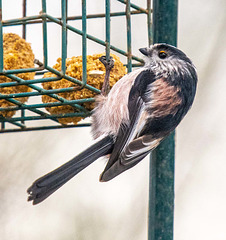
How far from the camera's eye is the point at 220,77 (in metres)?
6.07

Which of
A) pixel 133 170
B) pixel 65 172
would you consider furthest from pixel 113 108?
pixel 133 170

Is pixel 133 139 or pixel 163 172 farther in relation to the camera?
pixel 133 139

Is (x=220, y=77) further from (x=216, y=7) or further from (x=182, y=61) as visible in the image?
(x=182, y=61)

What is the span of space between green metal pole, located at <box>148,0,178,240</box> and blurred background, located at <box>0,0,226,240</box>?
2.24 metres

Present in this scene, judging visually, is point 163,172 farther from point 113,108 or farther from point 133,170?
point 133,170

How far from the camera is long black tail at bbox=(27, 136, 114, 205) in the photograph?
3.35 meters

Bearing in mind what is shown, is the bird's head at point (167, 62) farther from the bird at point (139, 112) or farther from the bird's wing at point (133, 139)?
the bird's wing at point (133, 139)

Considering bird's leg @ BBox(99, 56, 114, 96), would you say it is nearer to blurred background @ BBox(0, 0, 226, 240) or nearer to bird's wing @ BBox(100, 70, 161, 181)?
bird's wing @ BBox(100, 70, 161, 181)

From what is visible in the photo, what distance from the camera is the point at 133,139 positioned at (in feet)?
12.1

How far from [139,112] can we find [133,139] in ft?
0.52

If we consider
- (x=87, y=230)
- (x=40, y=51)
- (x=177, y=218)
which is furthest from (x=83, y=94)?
(x=177, y=218)

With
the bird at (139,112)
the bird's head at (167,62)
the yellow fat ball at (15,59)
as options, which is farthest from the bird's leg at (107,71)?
the yellow fat ball at (15,59)

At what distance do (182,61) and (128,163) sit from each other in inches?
30.6

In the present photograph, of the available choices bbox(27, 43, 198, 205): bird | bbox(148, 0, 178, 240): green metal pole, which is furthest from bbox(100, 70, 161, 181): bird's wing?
bbox(148, 0, 178, 240): green metal pole
